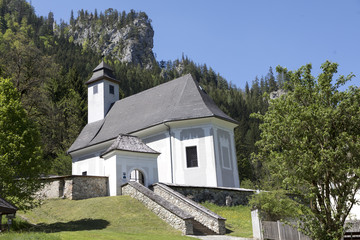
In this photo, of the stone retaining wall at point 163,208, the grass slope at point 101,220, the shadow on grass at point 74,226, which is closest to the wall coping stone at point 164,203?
the stone retaining wall at point 163,208

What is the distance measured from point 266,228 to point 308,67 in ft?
25.3

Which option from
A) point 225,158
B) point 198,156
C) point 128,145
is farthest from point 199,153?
point 128,145

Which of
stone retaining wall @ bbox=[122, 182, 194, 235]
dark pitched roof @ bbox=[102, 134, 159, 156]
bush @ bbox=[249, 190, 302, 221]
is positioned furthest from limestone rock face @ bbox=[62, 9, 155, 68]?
bush @ bbox=[249, 190, 302, 221]

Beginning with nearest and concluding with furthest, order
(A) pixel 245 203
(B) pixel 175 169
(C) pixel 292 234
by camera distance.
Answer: (C) pixel 292 234 < (A) pixel 245 203 < (B) pixel 175 169

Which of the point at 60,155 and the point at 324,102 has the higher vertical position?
the point at 60,155

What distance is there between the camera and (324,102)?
12.3m

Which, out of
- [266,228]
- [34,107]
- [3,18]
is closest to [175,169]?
[266,228]

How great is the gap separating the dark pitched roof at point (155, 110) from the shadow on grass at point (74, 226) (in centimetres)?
1269

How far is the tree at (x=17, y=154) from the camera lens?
55.7 feet

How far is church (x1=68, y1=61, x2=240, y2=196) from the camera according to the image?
25.7 metres

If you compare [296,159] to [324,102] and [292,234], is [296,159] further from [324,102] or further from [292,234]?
[292,234]

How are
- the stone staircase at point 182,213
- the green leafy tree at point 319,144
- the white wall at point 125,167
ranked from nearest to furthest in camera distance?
the green leafy tree at point 319,144 → the stone staircase at point 182,213 → the white wall at point 125,167

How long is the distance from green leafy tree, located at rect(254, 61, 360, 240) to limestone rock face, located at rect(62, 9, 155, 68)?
498ft

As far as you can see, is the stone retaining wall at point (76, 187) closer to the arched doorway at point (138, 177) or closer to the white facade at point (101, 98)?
the arched doorway at point (138, 177)
